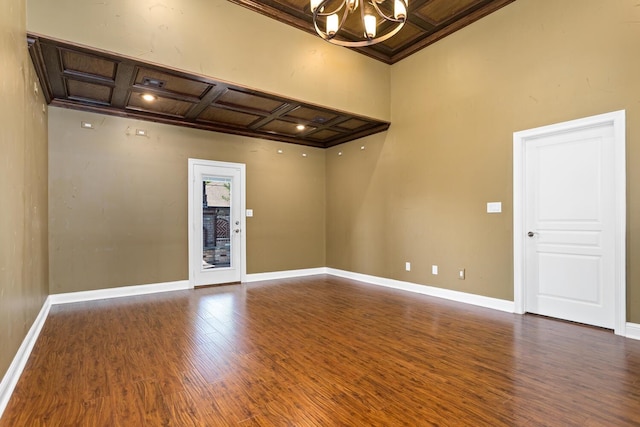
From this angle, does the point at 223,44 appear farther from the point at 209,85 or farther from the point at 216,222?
the point at 216,222

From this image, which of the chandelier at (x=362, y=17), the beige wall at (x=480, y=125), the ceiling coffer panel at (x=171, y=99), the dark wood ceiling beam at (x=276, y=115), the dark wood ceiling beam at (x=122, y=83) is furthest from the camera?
the dark wood ceiling beam at (x=276, y=115)

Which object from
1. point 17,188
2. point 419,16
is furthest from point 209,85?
point 419,16

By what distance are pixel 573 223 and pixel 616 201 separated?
18.6 inches

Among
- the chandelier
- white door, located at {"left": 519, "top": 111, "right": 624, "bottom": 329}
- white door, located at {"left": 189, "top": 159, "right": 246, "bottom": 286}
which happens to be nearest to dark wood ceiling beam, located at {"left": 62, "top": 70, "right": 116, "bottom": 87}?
white door, located at {"left": 189, "top": 159, "right": 246, "bottom": 286}

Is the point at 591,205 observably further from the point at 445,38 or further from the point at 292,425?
the point at 292,425

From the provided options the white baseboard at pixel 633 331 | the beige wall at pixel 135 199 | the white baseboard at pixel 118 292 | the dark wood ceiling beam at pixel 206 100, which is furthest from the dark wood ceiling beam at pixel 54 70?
the white baseboard at pixel 633 331

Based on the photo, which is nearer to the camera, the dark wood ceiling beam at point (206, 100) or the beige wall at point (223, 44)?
the beige wall at point (223, 44)

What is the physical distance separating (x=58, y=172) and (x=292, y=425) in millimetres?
4751

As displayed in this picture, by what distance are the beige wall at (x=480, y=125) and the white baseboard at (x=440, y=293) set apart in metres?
0.10

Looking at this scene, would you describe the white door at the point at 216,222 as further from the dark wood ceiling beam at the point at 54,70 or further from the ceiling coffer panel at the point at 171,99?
the dark wood ceiling beam at the point at 54,70

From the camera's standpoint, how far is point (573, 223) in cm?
367

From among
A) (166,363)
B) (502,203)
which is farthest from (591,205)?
(166,363)

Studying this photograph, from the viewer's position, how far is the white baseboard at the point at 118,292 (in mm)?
4574

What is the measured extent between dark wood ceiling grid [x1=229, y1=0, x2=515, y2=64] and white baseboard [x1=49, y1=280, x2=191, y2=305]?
4250mm
